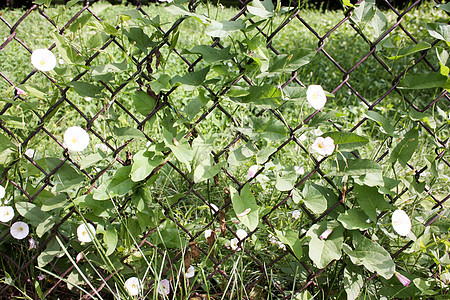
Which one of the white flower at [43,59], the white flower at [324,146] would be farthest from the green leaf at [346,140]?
the white flower at [43,59]

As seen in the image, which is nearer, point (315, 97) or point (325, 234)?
point (315, 97)

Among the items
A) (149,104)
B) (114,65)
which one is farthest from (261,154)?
(114,65)

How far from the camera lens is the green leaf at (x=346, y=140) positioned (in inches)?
37.8

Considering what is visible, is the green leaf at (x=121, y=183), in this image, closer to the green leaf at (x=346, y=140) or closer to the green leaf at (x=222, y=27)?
the green leaf at (x=222, y=27)

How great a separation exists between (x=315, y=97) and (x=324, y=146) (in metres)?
0.13

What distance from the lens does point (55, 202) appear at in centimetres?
101

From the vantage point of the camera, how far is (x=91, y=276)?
1.10m

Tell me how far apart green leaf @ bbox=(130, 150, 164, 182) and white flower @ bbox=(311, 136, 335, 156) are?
0.39 metres

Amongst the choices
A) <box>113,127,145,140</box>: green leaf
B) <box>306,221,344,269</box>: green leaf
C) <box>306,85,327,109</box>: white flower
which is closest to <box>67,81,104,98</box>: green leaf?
<box>113,127,145,140</box>: green leaf

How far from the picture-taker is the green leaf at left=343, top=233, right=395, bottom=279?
100 centimetres

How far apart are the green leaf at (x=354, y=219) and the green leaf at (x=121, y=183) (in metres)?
0.56

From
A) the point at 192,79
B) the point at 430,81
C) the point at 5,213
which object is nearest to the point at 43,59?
the point at 192,79

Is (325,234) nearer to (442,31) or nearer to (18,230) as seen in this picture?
(442,31)

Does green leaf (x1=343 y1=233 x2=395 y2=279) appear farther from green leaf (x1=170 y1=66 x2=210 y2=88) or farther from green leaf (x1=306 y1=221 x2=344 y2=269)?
green leaf (x1=170 y1=66 x2=210 y2=88)
